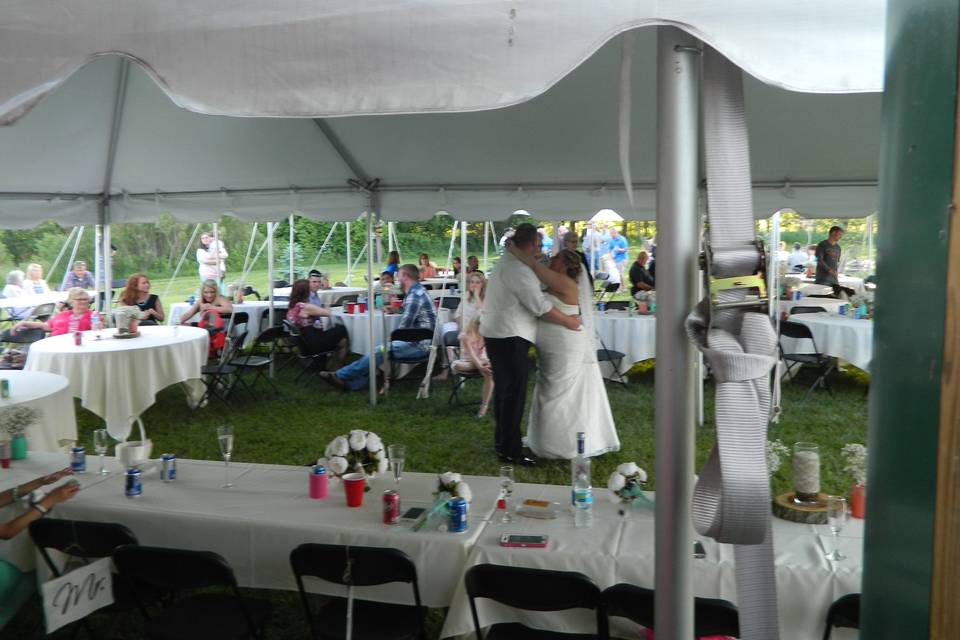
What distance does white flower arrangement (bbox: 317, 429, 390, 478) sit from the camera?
3294 millimetres

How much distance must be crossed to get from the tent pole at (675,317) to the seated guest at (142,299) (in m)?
7.77

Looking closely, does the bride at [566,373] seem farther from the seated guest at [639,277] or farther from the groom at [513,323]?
the seated guest at [639,277]

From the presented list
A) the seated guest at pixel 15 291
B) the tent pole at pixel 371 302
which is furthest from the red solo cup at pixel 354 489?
the seated guest at pixel 15 291

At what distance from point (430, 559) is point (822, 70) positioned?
203cm

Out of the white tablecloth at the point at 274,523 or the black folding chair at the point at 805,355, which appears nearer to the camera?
the white tablecloth at the point at 274,523

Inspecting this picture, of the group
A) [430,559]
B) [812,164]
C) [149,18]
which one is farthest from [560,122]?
[149,18]

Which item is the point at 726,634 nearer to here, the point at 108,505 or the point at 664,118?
the point at 664,118

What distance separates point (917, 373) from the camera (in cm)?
55

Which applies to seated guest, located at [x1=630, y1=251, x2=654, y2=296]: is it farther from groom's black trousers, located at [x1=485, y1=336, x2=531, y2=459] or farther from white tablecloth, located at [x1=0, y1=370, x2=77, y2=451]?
white tablecloth, located at [x1=0, y1=370, x2=77, y2=451]

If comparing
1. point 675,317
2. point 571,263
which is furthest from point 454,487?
point 571,263

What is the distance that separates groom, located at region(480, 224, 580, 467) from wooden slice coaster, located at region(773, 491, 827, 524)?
Answer: 273 centimetres

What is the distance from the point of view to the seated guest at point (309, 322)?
27.8ft

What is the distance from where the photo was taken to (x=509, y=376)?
565 centimetres

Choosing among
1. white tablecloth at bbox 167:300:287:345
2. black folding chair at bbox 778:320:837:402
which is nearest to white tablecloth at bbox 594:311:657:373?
black folding chair at bbox 778:320:837:402
